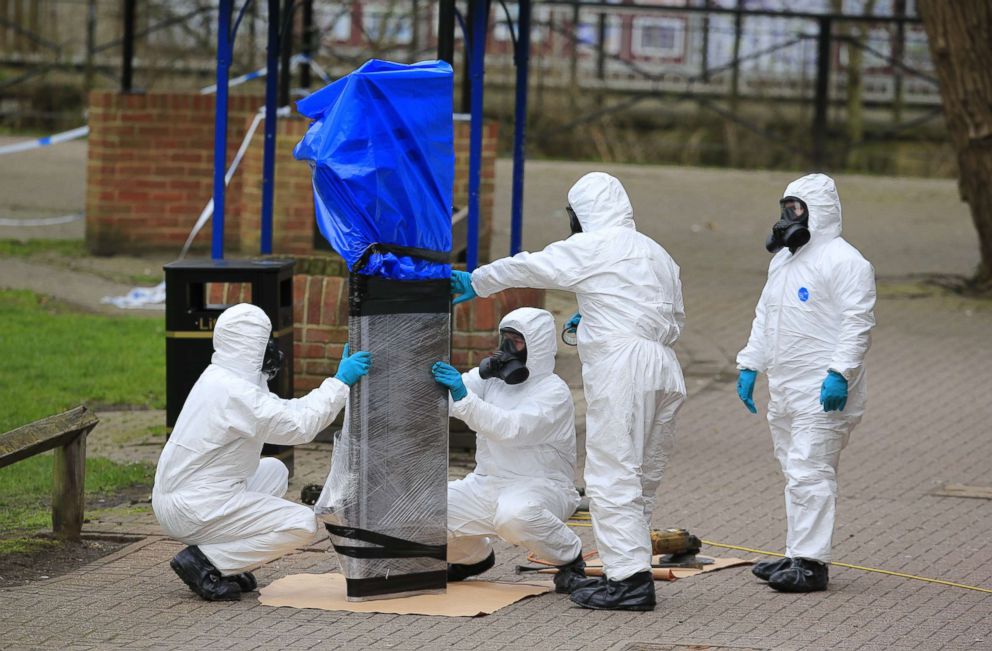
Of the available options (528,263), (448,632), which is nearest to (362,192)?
(528,263)

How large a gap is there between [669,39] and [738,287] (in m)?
10.2

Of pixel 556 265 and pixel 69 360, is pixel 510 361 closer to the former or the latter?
pixel 556 265

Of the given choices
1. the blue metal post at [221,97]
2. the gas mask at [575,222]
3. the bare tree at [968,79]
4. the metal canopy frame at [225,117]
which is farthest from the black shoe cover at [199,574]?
the bare tree at [968,79]

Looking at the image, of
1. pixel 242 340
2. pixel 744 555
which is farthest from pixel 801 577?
pixel 242 340

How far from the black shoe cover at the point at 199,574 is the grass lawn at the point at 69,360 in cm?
306

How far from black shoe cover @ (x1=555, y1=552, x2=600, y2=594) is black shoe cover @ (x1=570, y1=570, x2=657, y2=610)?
0.14 m

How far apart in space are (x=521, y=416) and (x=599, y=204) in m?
0.90

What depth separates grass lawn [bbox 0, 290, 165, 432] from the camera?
9539mm

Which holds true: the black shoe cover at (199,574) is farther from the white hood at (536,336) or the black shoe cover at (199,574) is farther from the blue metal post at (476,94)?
the blue metal post at (476,94)

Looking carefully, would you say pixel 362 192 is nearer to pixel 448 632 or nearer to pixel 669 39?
pixel 448 632

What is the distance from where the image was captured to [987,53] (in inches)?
512

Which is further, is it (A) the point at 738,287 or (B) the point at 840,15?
(B) the point at 840,15

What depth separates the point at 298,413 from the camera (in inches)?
234

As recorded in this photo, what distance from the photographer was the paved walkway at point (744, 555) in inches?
224
